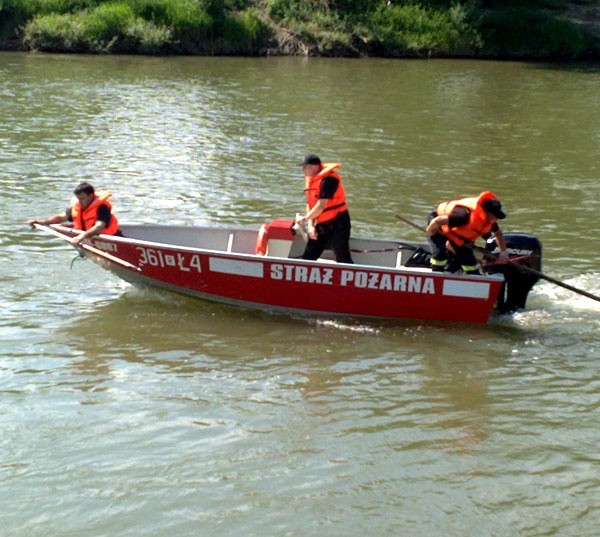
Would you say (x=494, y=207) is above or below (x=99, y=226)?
above

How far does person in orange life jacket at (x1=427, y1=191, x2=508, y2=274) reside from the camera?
30.4ft

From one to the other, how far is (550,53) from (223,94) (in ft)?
46.5

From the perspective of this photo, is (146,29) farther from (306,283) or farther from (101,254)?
(306,283)

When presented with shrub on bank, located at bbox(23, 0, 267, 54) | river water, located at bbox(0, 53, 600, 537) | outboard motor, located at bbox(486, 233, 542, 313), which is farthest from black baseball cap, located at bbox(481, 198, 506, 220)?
shrub on bank, located at bbox(23, 0, 267, 54)

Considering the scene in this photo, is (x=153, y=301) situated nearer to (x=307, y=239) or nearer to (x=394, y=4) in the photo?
(x=307, y=239)

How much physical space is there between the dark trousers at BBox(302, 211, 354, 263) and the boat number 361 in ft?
4.16

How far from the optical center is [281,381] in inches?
340

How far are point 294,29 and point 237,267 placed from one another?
23.6m

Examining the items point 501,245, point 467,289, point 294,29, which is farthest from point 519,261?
point 294,29

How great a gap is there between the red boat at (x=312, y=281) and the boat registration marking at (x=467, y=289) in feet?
0.03

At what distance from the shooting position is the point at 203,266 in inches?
398

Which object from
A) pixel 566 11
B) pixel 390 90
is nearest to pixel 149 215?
pixel 390 90

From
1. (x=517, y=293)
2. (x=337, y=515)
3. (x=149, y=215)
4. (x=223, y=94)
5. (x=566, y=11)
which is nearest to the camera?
(x=337, y=515)

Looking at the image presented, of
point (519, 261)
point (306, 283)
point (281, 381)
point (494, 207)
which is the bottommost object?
point (281, 381)
